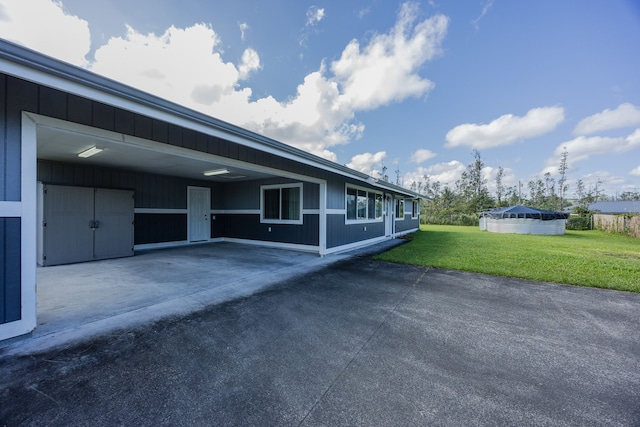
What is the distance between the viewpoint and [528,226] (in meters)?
14.9

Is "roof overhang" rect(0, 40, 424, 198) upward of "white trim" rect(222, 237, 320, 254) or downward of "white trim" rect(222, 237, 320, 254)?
upward

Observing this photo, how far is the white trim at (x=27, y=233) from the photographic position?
236 centimetres

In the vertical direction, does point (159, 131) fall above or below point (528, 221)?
above

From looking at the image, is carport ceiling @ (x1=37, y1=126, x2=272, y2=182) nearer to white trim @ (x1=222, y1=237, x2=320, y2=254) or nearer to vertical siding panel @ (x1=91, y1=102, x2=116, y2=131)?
vertical siding panel @ (x1=91, y1=102, x2=116, y2=131)

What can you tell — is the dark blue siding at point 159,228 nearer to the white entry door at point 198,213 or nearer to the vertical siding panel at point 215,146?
the white entry door at point 198,213

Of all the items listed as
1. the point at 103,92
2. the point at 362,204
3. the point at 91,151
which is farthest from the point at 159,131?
the point at 362,204

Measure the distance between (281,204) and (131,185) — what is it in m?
4.74

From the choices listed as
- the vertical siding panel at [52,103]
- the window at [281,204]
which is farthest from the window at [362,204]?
the vertical siding panel at [52,103]

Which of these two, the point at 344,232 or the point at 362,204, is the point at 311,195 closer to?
the point at 344,232

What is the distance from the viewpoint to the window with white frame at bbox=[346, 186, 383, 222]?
8.86 metres

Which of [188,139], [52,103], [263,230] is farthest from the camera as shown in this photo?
[263,230]

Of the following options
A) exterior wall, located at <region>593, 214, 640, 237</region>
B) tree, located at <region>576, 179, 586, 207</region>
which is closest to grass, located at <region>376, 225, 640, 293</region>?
exterior wall, located at <region>593, 214, 640, 237</region>

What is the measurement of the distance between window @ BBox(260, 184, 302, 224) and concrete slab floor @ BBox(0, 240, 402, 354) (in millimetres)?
1715

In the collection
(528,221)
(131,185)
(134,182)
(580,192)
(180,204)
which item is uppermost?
(580,192)
